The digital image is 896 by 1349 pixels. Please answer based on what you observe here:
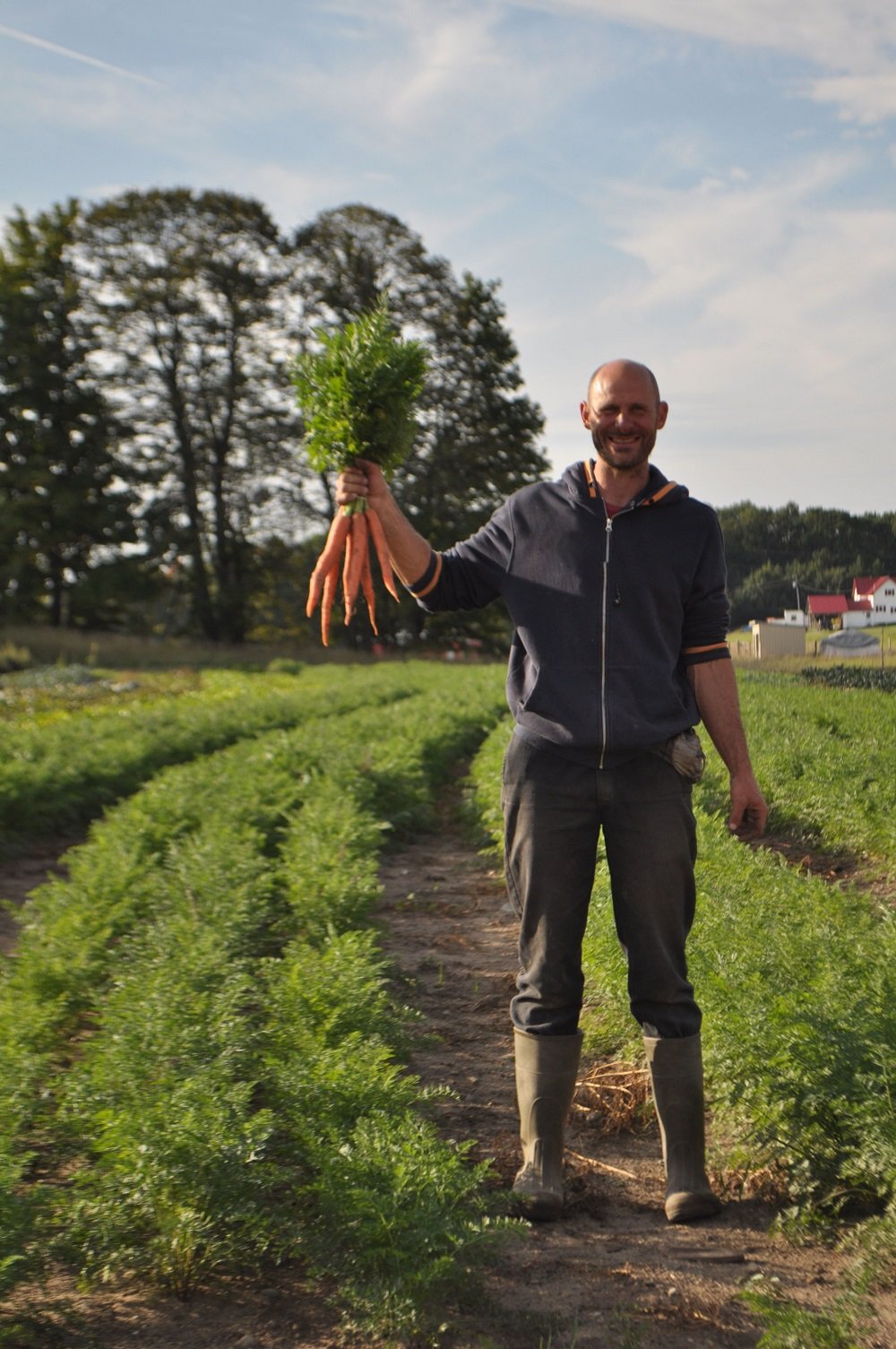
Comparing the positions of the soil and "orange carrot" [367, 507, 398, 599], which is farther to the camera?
"orange carrot" [367, 507, 398, 599]

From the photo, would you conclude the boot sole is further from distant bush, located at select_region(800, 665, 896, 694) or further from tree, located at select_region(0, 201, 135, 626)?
tree, located at select_region(0, 201, 135, 626)

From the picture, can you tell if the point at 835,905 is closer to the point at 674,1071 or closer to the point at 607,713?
the point at 674,1071

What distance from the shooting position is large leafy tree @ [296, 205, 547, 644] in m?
37.5

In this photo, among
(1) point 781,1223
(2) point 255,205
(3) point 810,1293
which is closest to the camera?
(3) point 810,1293

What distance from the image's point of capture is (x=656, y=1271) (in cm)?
305

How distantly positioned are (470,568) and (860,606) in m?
2.80

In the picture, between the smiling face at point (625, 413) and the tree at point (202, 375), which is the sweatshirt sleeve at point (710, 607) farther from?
the tree at point (202, 375)

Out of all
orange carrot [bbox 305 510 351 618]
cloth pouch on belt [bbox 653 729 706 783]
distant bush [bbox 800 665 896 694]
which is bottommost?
cloth pouch on belt [bbox 653 729 706 783]

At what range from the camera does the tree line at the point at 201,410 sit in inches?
1444

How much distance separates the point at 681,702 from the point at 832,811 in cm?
283

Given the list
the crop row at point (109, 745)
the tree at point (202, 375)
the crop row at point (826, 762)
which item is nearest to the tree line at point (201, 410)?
the tree at point (202, 375)

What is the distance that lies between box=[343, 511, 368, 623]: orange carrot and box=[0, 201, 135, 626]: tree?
33832mm

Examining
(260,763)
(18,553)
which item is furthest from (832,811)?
(18,553)

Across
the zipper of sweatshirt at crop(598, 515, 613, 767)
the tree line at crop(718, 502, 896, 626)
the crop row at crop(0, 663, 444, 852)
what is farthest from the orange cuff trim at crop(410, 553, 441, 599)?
the crop row at crop(0, 663, 444, 852)
